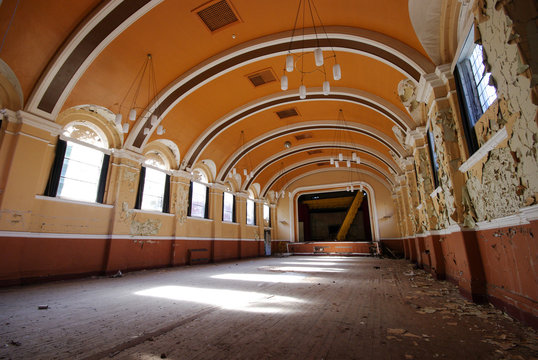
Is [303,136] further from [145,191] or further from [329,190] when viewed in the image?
[145,191]

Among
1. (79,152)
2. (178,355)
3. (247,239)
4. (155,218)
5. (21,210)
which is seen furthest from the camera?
(247,239)

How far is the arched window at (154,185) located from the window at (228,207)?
4.04 m

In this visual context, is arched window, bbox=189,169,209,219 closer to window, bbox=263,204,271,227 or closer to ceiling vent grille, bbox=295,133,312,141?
ceiling vent grille, bbox=295,133,312,141

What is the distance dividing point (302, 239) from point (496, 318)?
18502 mm

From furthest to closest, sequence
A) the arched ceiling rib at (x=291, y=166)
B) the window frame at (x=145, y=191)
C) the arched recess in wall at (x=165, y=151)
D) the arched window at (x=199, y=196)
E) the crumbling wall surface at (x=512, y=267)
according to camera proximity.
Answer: the arched ceiling rib at (x=291, y=166)
the arched window at (x=199, y=196)
the arched recess in wall at (x=165, y=151)
the window frame at (x=145, y=191)
the crumbling wall surface at (x=512, y=267)

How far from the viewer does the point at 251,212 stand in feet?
54.2

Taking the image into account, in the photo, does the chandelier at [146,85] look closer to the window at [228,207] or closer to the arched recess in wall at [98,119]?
the arched recess in wall at [98,119]

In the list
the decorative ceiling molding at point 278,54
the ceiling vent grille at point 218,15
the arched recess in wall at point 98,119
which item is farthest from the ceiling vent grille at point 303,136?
the arched recess in wall at point 98,119

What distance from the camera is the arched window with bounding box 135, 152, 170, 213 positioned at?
358 inches

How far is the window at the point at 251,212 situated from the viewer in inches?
636

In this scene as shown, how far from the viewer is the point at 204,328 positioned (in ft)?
8.57

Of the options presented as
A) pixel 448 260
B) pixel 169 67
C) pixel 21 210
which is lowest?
pixel 448 260

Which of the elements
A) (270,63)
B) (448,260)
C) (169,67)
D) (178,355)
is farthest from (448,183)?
(169,67)

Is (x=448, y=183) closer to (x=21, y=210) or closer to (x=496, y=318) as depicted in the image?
(x=496, y=318)
